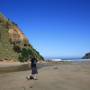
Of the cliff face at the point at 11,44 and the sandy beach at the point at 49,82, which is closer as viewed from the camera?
the sandy beach at the point at 49,82

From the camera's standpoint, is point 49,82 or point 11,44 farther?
point 11,44

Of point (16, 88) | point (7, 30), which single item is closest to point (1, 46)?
point (7, 30)

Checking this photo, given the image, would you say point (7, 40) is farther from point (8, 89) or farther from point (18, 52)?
point (8, 89)

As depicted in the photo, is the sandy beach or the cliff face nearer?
the sandy beach

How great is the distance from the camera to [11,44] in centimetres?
6606

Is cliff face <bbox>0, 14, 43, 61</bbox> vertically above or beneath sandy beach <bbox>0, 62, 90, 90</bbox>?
above

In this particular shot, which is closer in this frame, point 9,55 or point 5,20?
point 9,55

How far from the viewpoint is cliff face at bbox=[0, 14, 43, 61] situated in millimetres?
59875

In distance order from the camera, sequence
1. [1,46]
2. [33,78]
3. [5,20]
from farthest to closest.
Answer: [5,20] → [1,46] → [33,78]

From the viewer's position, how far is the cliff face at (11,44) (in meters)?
59.9

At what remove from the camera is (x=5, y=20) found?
2832 inches

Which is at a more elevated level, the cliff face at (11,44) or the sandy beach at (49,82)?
the cliff face at (11,44)

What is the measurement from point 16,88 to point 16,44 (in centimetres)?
5087

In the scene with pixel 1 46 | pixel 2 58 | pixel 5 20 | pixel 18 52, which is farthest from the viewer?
pixel 5 20
